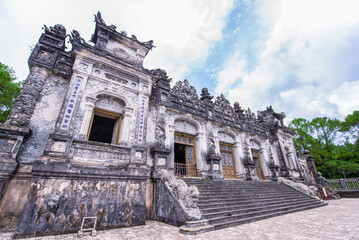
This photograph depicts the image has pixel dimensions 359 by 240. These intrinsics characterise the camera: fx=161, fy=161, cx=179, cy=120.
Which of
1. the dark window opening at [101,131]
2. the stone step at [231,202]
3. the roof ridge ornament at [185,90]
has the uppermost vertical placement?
the roof ridge ornament at [185,90]

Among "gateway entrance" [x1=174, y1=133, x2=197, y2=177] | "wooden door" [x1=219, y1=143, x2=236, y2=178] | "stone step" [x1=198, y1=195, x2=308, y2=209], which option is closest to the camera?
"stone step" [x1=198, y1=195, x2=308, y2=209]

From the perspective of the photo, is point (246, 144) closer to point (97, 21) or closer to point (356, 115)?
point (97, 21)

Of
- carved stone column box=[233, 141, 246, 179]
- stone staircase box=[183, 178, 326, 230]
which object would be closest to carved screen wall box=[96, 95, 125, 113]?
stone staircase box=[183, 178, 326, 230]

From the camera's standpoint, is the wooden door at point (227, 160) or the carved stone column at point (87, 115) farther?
the wooden door at point (227, 160)

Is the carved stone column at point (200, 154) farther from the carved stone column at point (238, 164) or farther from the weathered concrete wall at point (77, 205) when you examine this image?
the weathered concrete wall at point (77, 205)

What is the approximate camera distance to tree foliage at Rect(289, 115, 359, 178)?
829 inches

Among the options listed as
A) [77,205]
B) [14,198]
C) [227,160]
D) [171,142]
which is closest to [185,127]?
[171,142]

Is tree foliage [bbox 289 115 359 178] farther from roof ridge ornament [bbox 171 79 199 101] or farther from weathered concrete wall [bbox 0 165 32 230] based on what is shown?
weathered concrete wall [bbox 0 165 32 230]

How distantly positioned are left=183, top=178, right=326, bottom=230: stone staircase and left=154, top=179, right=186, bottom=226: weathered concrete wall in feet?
2.67

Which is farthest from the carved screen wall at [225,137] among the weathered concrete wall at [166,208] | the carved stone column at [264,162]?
the weathered concrete wall at [166,208]

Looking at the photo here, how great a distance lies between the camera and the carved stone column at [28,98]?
530 cm

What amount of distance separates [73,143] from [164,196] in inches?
145

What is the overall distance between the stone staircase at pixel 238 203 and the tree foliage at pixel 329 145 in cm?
1767

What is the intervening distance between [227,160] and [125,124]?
7508 mm
